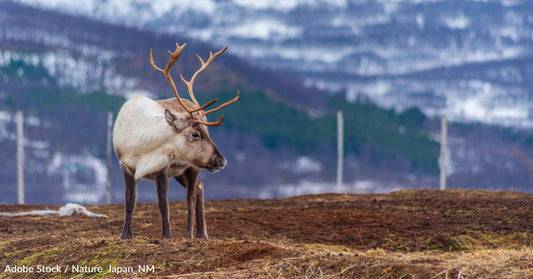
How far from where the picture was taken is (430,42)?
150 feet

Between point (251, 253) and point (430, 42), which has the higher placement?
point (430, 42)

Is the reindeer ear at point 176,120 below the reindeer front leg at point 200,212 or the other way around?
the other way around

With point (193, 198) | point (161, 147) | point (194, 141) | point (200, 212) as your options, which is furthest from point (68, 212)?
point (194, 141)

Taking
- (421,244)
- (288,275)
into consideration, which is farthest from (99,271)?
(421,244)

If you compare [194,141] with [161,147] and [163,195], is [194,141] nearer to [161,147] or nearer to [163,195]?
[161,147]

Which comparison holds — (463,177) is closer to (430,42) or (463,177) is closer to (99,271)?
(99,271)

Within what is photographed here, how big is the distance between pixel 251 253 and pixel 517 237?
151 inches

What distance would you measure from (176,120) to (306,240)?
242cm

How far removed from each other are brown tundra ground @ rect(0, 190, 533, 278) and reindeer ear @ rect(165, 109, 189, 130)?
3.98 feet

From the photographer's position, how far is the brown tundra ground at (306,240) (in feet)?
18.7

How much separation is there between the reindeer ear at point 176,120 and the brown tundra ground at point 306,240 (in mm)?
1212

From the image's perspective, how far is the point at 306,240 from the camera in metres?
9.35

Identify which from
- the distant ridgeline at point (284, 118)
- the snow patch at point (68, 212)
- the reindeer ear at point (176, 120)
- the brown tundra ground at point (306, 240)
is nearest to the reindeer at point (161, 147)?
the reindeer ear at point (176, 120)

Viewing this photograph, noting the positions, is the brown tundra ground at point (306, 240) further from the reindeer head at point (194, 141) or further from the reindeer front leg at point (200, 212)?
the reindeer head at point (194, 141)
